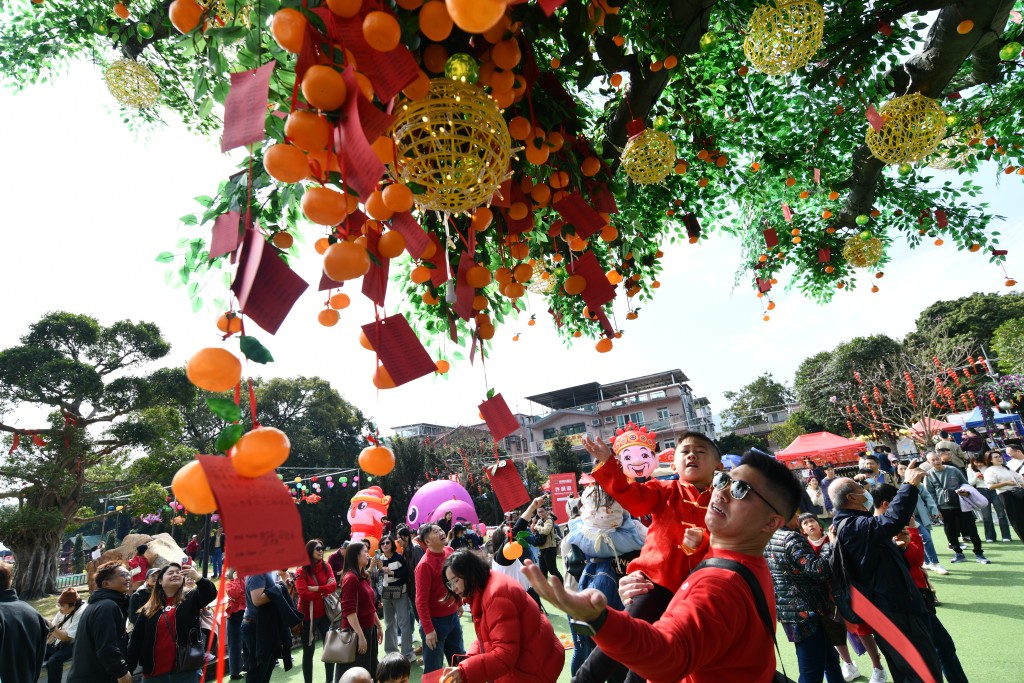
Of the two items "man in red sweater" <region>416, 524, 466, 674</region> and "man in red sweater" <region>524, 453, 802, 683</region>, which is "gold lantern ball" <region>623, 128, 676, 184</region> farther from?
"man in red sweater" <region>416, 524, 466, 674</region>

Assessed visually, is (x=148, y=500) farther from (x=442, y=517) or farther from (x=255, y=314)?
(x=255, y=314)

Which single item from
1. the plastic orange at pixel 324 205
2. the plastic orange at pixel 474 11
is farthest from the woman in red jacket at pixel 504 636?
the plastic orange at pixel 474 11

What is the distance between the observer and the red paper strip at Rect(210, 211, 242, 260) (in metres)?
1.00

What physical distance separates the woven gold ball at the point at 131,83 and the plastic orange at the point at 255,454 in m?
3.30

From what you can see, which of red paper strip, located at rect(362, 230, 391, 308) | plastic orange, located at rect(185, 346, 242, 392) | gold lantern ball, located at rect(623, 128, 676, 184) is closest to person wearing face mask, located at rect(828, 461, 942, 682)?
gold lantern ball, located at rect(623, 128, 676, 184)

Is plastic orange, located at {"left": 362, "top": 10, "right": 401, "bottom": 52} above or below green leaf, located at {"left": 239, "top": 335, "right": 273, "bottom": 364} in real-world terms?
above

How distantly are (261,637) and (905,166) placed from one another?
736cm

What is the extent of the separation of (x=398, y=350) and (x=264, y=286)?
34 cm

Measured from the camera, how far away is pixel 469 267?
167cm

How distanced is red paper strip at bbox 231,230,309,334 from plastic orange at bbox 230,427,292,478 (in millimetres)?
180

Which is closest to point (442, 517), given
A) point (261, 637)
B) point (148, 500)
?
point (261, 637)

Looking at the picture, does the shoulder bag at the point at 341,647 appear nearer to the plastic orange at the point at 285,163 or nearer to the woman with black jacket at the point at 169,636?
the woman with black jacket at the point at 169,636

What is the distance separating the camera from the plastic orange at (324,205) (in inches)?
38.9

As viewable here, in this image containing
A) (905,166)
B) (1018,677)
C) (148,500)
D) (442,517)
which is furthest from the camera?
(148,500)
